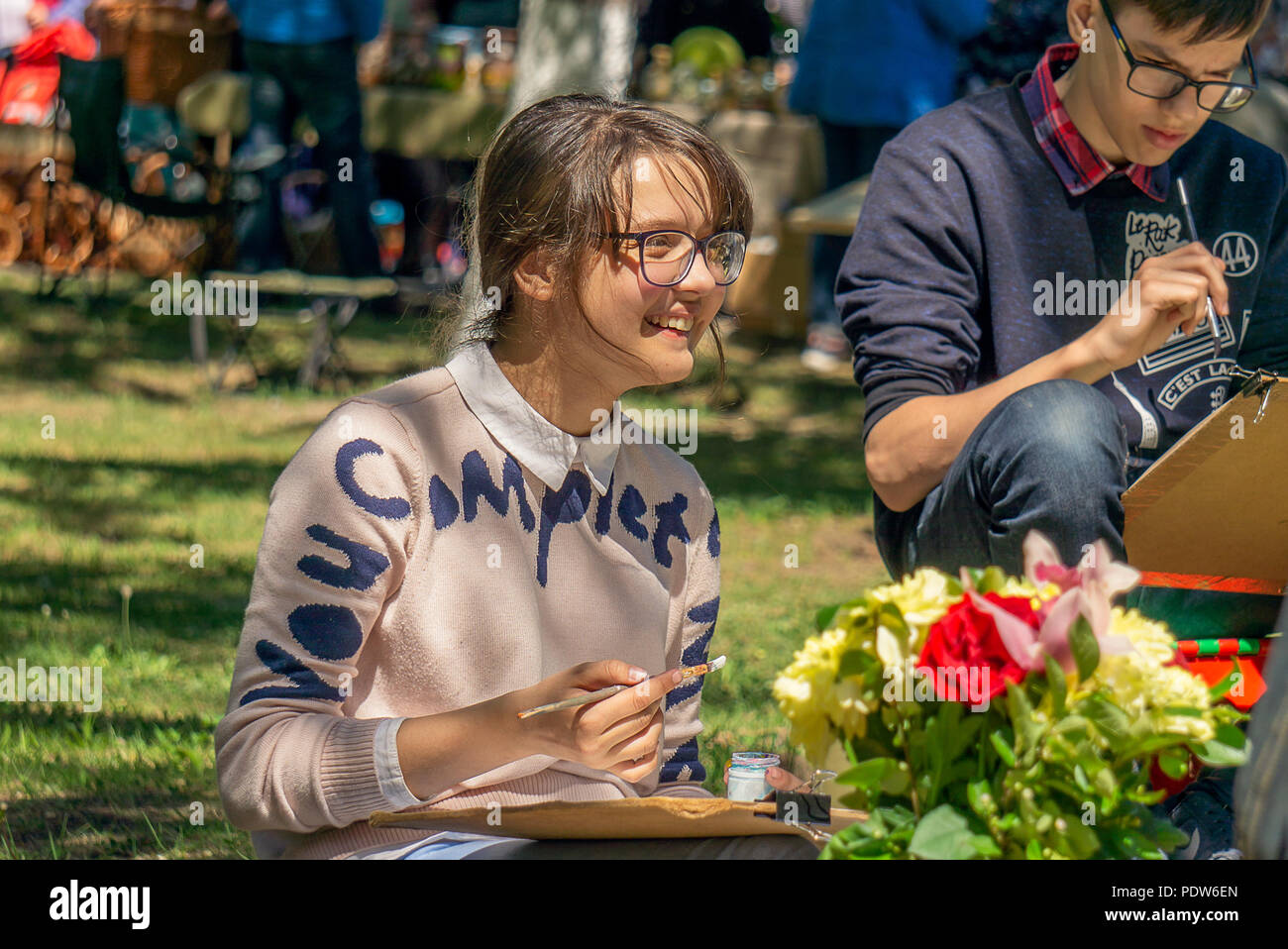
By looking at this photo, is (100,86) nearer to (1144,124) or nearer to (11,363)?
(11,363)

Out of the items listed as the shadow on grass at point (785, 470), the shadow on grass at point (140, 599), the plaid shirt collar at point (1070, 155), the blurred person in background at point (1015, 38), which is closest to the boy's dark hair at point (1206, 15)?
the plaid shirt collar at point (1070, 155)

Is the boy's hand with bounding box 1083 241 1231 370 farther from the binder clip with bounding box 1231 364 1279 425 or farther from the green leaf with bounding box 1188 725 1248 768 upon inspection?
the green leaf with bounding box 1188 725 1248 768

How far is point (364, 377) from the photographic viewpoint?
7.50 m

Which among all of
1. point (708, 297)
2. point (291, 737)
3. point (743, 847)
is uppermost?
point (708, 297)

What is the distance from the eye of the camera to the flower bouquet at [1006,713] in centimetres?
143

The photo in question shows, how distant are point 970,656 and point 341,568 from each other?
0.83 meters

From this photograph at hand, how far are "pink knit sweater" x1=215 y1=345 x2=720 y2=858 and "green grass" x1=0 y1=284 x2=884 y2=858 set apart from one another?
589mm

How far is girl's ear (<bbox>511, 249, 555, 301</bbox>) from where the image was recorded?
2.18m

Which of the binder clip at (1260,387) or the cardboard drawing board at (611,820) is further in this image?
the binder clip at (1260,387)

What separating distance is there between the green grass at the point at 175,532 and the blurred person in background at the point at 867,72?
107cm

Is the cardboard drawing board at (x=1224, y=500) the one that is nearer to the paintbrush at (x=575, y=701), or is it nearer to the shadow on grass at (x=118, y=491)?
the paintbrush at (x=575, y=701)

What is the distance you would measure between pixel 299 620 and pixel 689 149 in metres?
0.87

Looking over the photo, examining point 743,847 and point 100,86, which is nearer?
point 743,847
